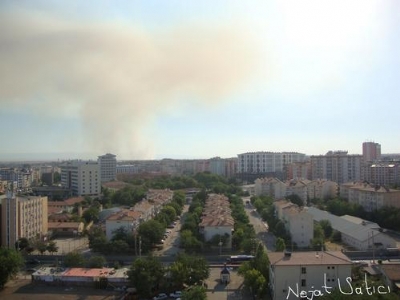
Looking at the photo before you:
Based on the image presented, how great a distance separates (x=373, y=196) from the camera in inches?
556

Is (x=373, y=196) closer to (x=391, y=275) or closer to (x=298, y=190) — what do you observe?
(x=298, y=190)

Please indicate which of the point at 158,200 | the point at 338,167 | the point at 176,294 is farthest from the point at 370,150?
the point at 176,294

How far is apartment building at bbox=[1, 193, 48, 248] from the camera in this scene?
9.98m

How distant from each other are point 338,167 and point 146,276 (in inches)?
735

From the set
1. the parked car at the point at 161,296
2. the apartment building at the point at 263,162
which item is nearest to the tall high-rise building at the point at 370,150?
the apartment building at the point at 263,162

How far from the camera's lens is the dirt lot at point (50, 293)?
689 cm

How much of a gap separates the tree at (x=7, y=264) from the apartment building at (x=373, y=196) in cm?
1118

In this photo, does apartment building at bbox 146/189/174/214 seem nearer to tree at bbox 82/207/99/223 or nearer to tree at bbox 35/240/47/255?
tree at bbox 82/207/99/223

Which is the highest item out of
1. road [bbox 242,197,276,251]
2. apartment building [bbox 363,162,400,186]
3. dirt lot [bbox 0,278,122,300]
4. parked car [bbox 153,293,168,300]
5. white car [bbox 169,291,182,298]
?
apartment building [bbox 363,162,400,186]

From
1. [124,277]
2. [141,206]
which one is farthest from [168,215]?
[124,277]

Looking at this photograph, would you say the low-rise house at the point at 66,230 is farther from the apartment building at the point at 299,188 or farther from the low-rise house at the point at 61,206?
the apartment building at the point at 299,188

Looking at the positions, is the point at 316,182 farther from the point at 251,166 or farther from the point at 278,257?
the point at 278,257

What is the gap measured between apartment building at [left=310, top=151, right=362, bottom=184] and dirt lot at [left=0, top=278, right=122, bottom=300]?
18580mm

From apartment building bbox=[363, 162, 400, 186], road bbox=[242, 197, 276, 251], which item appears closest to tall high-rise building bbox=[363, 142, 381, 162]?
apartment building bbox=[363, 162, 400, 186]
